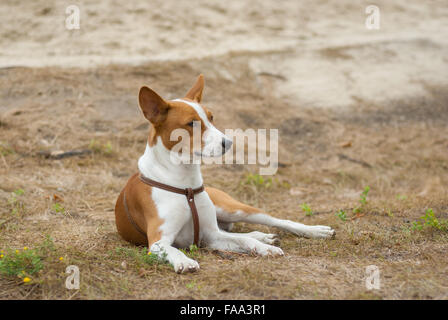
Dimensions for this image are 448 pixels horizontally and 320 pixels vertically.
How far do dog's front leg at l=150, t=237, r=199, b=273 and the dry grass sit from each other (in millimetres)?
84

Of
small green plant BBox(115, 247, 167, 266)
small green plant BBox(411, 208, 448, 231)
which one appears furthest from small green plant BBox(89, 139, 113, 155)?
small green plant BBox(411, 208, 448, 231)

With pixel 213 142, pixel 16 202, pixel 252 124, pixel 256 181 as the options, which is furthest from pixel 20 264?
pixel 252 124

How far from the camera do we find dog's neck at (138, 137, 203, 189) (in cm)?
411

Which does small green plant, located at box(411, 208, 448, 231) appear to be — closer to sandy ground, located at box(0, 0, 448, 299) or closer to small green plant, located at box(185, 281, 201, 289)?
sandy ground, located at box(0, 0, 448, 299)

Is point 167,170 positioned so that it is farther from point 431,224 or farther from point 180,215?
point 431,224

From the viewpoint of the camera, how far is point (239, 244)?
13.8ft

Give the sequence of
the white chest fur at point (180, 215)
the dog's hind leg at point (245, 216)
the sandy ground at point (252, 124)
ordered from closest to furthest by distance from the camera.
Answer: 1. the sandy ground at point (252, 124)
2. the white chest fur at point (180, 215)
3. the dog's hind leg at point (245, 216)

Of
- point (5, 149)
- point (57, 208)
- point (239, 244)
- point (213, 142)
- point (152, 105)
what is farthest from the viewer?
point (5, 149)

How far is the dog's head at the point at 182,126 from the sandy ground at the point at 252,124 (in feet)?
3.31

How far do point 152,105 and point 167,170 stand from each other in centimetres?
62

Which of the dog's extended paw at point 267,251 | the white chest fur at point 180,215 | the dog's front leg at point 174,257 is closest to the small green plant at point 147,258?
the dog's front leg at point 174,257

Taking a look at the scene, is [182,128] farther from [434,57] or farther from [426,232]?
[434,57]

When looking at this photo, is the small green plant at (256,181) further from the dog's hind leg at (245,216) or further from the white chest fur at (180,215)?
the white chest fur at (180,215)

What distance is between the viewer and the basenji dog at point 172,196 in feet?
12.9
